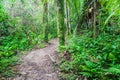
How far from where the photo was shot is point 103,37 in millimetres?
6812

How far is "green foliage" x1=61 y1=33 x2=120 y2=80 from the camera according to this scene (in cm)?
468

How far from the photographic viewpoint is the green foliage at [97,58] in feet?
15.4

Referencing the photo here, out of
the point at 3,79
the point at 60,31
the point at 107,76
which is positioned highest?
the point at 60,31

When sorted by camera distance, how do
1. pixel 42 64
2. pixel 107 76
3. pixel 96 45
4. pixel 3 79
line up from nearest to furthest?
pixel 107 76
pixel 3 79
pixel 96 45
pixel 42 64

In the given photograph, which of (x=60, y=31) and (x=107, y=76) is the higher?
(x=60, y=31)

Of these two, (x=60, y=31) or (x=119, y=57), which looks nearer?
(x=119, y=57)

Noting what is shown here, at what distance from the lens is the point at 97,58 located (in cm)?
555

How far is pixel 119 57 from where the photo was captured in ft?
16.8

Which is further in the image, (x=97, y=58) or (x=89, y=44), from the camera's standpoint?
(x=89, y=44)

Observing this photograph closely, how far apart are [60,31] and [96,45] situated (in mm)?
2233

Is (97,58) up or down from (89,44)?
down

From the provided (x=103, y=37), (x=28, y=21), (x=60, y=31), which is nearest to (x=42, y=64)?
(x=60, y=31)

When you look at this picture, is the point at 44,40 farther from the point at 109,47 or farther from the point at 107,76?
the point at 107,76

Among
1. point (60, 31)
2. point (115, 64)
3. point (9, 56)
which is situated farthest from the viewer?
point (9, 56)
